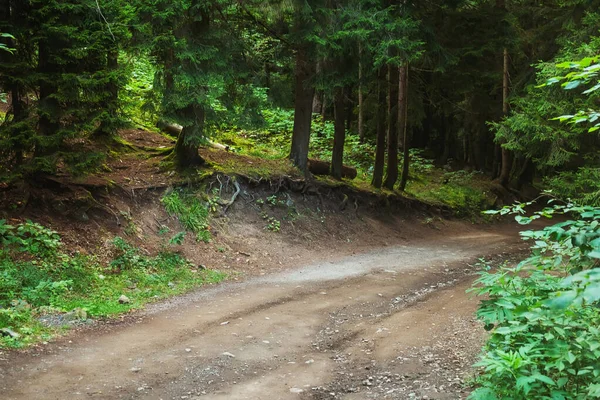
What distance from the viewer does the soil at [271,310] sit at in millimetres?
5805

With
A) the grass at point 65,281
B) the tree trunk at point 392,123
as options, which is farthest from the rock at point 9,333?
the tree trunk at point 392,123

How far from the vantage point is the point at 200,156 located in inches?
568

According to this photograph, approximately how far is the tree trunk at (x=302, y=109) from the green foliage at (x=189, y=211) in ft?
14.6

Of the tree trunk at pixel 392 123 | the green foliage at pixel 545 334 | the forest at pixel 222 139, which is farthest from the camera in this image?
the tree trunk at pixel 392 123

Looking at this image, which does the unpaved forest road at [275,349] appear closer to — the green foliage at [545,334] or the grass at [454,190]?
the green foliage at [545,334]

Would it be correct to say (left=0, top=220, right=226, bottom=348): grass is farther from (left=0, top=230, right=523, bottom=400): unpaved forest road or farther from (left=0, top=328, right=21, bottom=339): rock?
(left=0, top=230, right=523, bottom=400): unpaved forest road

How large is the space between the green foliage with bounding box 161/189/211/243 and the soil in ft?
0.78

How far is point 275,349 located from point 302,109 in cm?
1027

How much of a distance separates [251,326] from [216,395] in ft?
7.55

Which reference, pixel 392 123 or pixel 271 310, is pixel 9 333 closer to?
pixel 271 310

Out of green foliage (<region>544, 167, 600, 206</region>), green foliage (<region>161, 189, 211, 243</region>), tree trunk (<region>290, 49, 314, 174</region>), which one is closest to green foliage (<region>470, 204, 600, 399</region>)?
green foliage (<region>544, 167, 600, 206</region>)

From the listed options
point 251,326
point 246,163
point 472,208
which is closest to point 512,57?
point 472,208

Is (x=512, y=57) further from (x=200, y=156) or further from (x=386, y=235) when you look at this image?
(x=200, y=156)

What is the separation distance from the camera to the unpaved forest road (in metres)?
5.63
